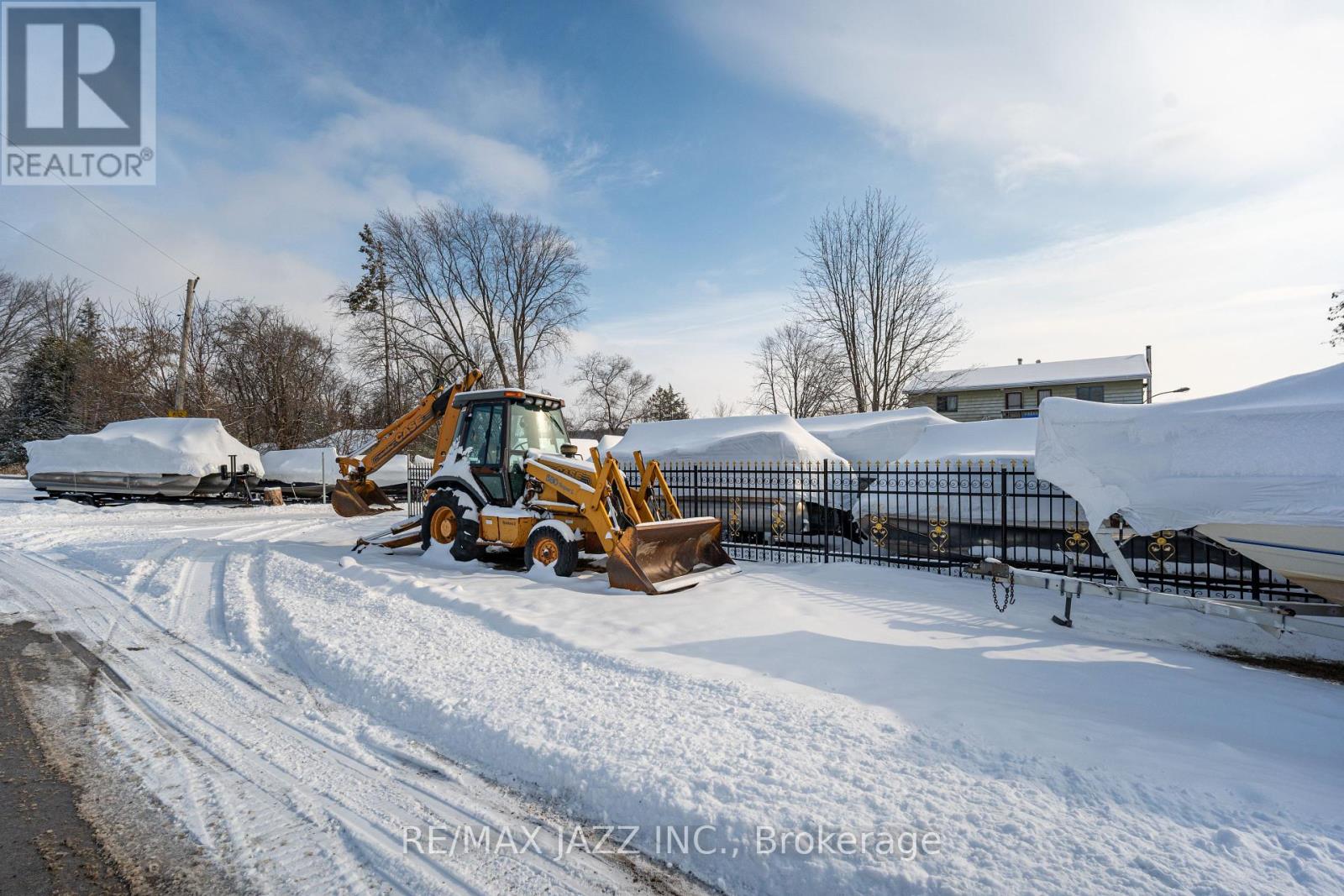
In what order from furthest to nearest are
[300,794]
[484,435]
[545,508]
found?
1. [484,435]
2. [545,508]
3. [300,794]

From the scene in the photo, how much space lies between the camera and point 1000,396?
35.6m

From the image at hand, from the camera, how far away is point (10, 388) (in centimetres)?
3812

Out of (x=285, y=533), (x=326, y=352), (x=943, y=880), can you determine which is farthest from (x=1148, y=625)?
(x=326, y=352)

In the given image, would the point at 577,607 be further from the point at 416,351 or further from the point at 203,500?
the point at 416,351

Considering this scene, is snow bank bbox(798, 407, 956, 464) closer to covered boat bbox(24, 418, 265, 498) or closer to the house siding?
covered boat bbox(24, 418, 265, 498)

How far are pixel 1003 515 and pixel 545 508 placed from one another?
20.3ft

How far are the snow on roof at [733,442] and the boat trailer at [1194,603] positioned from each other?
4.88 metres

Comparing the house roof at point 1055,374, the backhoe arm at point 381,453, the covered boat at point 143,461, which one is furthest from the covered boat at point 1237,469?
the house roof at point 1055,374

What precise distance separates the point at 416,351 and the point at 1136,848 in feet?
113

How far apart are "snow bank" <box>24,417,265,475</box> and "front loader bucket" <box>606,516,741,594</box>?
17151mm

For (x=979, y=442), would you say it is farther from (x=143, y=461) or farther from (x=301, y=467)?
(x=143, y=461)

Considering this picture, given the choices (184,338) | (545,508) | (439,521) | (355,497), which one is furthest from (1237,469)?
(184,338)

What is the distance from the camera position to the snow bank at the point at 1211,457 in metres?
4.33

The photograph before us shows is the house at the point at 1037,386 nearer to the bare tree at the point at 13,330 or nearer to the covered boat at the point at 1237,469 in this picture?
the covered boat at the point at 1237,469
